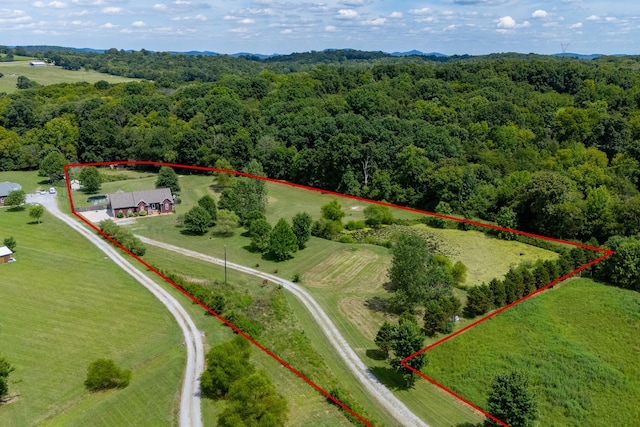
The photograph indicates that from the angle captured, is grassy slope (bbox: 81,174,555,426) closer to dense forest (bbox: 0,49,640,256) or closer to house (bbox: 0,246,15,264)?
dense forest (bbox: 0,49,640,256)

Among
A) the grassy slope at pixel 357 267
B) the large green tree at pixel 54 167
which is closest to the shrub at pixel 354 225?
the grassy slope at pixel 357 267

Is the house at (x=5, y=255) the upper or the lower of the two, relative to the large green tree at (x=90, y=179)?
lower

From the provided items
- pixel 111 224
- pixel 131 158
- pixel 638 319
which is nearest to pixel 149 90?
pixel 131 158

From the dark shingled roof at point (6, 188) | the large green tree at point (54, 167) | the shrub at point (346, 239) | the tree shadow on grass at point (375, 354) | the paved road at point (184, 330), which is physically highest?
the large green tree at point (54, 167)

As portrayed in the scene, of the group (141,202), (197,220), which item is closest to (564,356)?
(197,220)

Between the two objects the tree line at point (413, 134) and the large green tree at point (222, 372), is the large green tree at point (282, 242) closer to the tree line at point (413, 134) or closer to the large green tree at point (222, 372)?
the large green tree at point (222, 372)

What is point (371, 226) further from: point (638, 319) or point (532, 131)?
point (532, 131)

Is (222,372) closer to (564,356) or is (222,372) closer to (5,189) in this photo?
(564,356)

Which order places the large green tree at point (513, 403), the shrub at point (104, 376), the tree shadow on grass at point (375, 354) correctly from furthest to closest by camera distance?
Answer: the tree shadow on grass at point (375, 354) < the shrub at point (104, 376) < the large green tree at point (513, 403)
